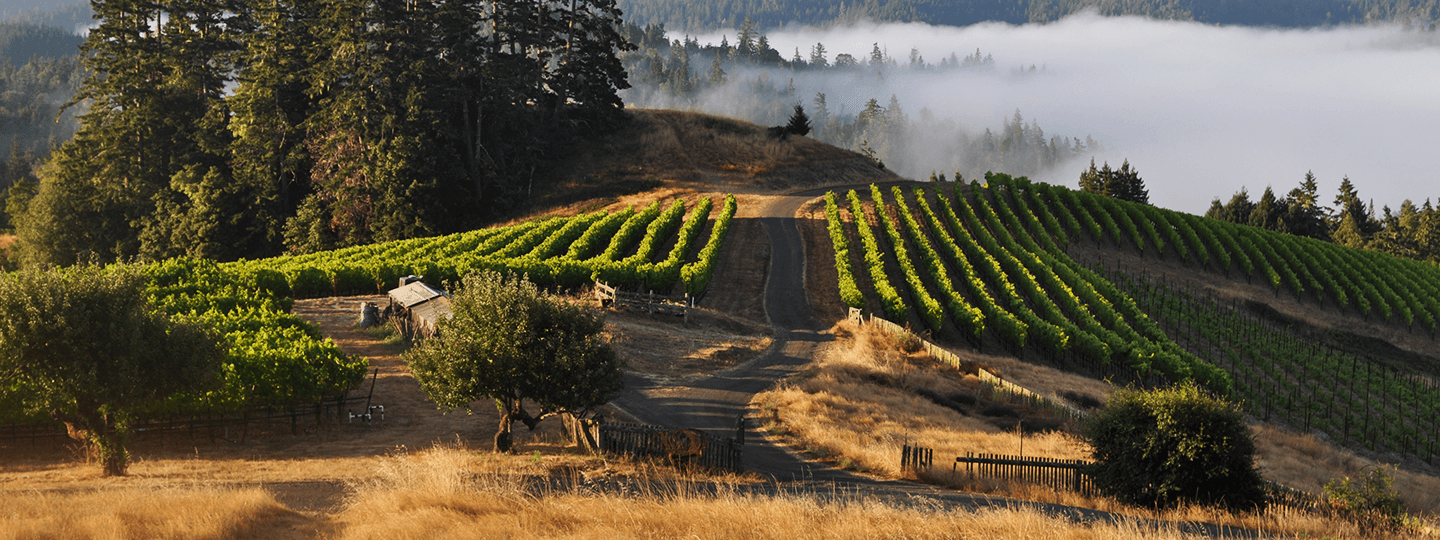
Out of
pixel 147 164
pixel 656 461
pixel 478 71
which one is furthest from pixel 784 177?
pixel 656 461

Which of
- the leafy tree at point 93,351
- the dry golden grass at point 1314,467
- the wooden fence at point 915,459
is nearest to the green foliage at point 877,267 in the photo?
the dry golden grass at point 1314,467

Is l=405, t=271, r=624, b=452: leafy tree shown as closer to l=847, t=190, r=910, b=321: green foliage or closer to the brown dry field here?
the brown dry field

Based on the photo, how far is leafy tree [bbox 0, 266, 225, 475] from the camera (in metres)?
18.1

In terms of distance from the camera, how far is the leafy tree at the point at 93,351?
18.1 metres

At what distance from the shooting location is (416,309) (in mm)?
34188

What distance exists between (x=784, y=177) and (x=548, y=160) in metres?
23.3

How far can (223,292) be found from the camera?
123 ft

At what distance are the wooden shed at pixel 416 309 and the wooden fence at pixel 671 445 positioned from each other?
40.3ft

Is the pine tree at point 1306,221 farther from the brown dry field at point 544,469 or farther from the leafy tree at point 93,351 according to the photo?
the leafy tree at point 93,351

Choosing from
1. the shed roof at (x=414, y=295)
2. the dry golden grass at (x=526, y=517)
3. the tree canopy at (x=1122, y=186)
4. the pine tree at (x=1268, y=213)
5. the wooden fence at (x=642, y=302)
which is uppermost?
the tree canopy at (x=1122, y=186)

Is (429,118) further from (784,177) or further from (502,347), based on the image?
(502,347)

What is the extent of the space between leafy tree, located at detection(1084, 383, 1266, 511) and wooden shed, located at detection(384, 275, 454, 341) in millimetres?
23249

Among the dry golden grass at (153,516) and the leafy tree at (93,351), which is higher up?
the leafy tree at (93,351)

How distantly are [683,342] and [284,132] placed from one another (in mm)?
50841
